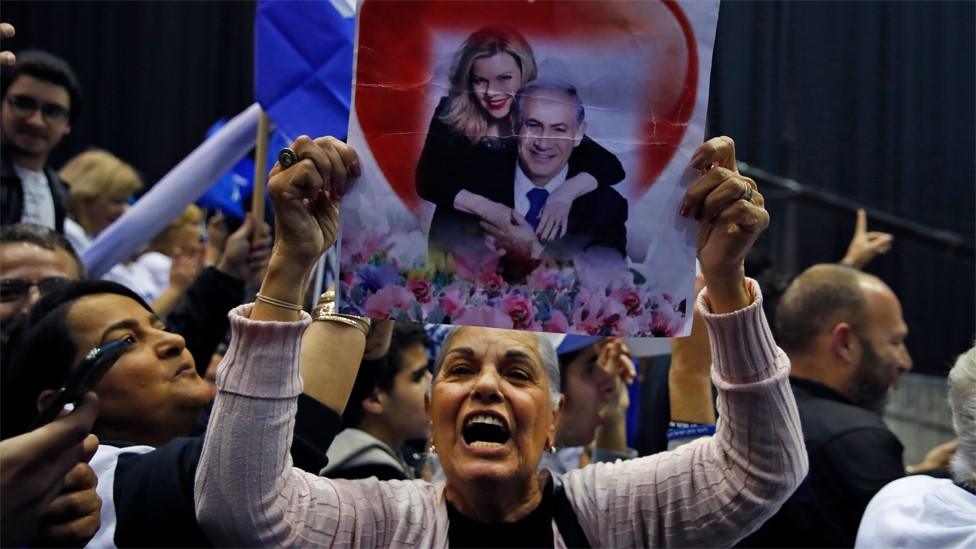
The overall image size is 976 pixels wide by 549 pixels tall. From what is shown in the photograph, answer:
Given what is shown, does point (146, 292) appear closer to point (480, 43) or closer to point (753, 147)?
point (753, 147)

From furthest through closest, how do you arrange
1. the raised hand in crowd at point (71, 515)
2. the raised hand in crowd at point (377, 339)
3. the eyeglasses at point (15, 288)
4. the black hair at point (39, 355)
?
the eyeglasses at point (15, 288), the raised hand in crowd at point (377, 339), the black hair at point (39, 355), the raised hand in crowd at point (71, 515)

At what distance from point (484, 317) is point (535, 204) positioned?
169 mm

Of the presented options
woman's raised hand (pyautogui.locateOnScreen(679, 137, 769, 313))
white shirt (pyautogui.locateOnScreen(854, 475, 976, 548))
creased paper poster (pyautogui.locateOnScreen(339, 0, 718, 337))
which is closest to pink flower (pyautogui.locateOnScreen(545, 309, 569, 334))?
creased paper poster (pyautogui.locateOnScreen(339, 0, 718, 337))

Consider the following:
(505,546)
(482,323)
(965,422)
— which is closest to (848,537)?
(965,422)

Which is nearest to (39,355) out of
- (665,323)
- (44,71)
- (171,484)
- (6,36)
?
(171,484)

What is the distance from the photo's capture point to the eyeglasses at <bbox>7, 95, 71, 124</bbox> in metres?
3.53

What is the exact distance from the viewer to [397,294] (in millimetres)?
1554

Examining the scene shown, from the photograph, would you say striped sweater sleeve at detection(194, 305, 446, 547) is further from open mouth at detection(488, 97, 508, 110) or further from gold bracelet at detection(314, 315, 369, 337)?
open mouth at detection(488, 97, 508, 110)

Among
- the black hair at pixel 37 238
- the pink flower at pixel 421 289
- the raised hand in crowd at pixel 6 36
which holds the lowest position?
the black hair at pixel 37 238

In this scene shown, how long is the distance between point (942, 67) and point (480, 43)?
4.18 metres

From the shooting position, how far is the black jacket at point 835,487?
2.51 m

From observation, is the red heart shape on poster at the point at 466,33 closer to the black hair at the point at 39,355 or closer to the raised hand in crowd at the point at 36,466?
the raised hand in crowd at the point at 36,466

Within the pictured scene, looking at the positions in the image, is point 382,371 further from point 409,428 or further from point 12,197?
point 12,197

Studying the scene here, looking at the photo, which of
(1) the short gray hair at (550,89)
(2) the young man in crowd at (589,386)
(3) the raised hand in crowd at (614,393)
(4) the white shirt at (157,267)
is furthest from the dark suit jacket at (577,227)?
(4) the white shirt at (157,267)
